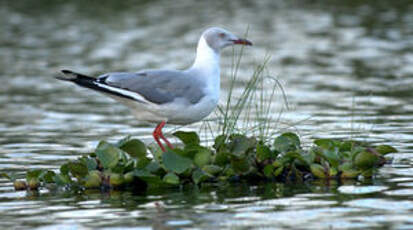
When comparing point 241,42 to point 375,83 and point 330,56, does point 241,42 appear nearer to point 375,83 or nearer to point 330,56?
point 375,83

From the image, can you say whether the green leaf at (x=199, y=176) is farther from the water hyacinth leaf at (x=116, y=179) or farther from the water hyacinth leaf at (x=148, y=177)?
the water hyacinth leaf at (x=116, y=179)

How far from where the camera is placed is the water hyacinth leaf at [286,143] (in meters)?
7.77

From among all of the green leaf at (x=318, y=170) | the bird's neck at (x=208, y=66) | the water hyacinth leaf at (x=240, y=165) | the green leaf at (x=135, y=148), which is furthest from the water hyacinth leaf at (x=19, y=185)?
the green leaf at (x=318, y=170)

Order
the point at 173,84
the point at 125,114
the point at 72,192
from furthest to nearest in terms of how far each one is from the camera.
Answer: the point at 125,114, the point at 173,84, the point at 72,192

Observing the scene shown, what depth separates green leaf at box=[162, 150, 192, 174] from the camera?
24.5 feet

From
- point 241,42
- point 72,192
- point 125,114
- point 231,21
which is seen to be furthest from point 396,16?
point 72,192

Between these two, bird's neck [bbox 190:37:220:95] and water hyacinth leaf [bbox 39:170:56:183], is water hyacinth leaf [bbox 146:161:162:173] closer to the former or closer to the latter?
water hyacinth leaf [bbox 39:170:56:183]

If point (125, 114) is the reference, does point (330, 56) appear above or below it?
above

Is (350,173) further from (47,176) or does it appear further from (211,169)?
(47,176)

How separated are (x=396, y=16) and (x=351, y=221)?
17.0m

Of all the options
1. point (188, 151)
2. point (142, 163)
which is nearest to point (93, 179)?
point (142, 163)

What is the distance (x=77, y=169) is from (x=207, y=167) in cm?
112

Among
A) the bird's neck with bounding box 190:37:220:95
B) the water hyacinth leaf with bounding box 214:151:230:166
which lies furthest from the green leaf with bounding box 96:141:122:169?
the bird's neck with bounding box 190:37:220:95

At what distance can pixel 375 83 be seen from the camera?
13.8 metres
